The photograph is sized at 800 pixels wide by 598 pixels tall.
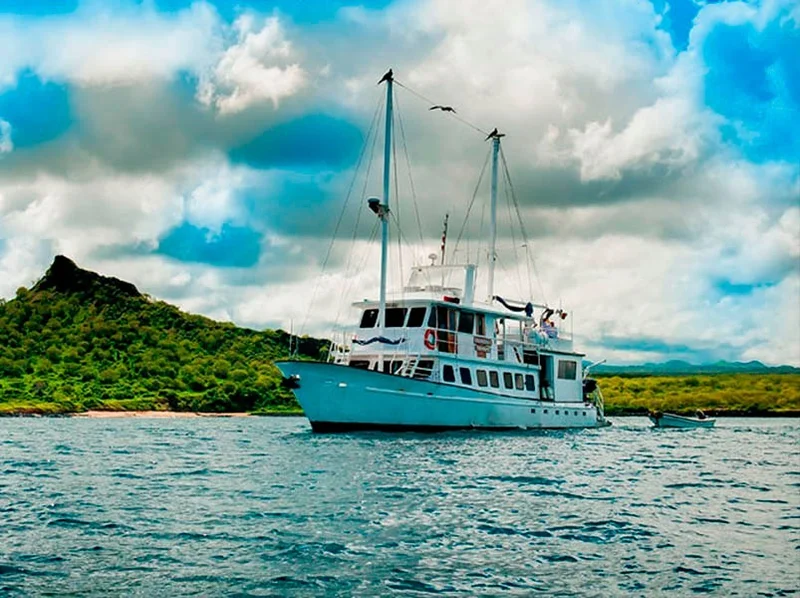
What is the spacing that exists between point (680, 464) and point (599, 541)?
1833cm

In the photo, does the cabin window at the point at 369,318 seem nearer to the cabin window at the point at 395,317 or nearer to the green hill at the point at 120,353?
the cabin window at the point at 395,317

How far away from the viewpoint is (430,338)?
44.2 meters

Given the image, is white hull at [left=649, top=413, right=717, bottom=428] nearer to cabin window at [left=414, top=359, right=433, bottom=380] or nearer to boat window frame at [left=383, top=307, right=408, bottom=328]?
cabin window at [left=414, top=359, right=433, bottom=380]

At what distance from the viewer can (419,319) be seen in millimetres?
45219

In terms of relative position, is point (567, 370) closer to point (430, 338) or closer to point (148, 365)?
point (430, 338)

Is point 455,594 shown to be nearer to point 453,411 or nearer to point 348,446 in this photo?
point 348,446

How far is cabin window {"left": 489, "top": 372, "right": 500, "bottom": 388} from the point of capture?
4820 centimetres

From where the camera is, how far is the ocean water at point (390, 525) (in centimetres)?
1309

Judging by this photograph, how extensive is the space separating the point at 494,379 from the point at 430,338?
19.7ft

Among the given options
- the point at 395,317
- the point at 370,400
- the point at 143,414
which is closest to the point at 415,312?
the point at 395,317

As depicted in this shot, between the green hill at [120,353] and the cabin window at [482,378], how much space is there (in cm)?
4903

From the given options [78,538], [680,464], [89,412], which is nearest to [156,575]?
[78,538]

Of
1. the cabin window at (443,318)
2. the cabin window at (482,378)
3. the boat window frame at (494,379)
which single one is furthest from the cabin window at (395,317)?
the boat window frame at (494,379)

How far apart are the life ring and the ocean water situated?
1126 cm
